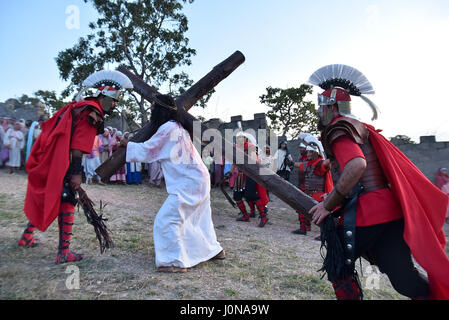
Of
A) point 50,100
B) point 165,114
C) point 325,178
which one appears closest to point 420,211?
point 165,114

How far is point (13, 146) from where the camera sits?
9539 mm

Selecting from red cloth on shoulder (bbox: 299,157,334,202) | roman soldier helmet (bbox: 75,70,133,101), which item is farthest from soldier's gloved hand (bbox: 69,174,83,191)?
red cloth on shoulder (bbox: 299,157,334,202)

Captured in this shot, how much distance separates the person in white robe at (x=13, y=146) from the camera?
31.0ft

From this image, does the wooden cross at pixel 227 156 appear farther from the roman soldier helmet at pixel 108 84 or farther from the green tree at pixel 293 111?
the green tree at pixel 293 111

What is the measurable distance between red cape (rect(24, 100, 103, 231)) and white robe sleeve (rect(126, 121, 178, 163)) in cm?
63

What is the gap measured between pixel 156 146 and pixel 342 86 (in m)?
2.13

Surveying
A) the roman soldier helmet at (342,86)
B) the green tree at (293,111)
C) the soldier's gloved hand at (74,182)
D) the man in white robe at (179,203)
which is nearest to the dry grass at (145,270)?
the man in white robe at (179,203)

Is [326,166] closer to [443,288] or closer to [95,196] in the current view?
[443,288]

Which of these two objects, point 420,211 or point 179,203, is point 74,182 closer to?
point 179,203

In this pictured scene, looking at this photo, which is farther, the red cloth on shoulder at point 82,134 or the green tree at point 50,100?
the green tree at point 50,100

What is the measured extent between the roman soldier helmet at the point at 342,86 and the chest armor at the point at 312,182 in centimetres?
385

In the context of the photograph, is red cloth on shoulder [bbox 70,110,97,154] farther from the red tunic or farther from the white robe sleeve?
the red tunic

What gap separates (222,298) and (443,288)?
66.7 inches

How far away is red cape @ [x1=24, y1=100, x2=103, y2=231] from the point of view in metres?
2.98
